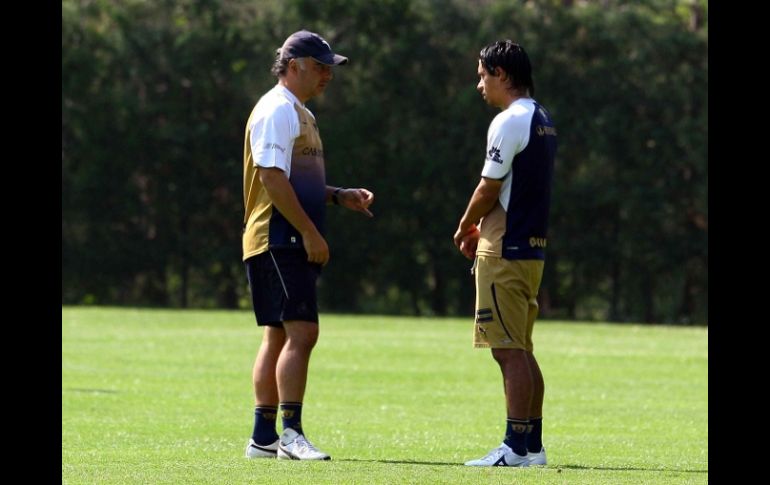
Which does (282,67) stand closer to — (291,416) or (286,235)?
(286,235)

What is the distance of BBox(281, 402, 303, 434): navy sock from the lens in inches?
326

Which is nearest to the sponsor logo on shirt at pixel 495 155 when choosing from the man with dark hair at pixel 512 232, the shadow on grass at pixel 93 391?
the man with dark hair at pixel 512 232

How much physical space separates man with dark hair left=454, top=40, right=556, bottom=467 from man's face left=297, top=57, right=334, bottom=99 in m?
0.92

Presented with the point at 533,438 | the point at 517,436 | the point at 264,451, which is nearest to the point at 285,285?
the point at 264,451

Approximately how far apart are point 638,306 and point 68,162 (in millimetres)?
12744

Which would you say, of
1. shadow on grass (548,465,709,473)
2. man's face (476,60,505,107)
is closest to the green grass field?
shadow on grass (548,465,709,473)

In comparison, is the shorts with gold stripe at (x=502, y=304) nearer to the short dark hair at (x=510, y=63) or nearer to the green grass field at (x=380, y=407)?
the green grass field at (x=380, y=407)


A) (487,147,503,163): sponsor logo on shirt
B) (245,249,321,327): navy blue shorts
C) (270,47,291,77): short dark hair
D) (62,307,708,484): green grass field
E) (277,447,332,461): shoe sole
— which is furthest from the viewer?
(270,47,291,77): short dark hair

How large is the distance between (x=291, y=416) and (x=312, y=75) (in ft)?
6.17

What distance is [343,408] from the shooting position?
13586 millimetres

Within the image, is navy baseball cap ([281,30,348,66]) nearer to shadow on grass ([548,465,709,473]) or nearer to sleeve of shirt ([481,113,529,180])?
sleeve of shirt ([481,113,529,180])
